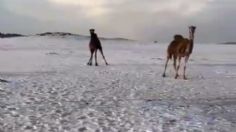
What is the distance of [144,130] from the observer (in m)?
11.2

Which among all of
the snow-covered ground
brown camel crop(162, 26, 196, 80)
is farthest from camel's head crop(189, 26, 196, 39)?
the snow-covered ground

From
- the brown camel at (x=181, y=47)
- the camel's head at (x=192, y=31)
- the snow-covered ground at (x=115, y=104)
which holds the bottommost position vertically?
the snow-covered ground at (x=115, y=104)

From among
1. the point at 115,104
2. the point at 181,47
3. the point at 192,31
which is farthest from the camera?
the point at 181,47

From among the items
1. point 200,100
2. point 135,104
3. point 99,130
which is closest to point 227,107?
point 200,100

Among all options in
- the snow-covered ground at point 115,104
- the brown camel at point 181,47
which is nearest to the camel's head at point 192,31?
the brown camel at point 181,47

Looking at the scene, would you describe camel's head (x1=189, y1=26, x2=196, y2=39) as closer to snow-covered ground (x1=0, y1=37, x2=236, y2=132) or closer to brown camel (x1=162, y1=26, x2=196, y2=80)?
brown camel (x1=162, y1=26, x2=196, y2=80)

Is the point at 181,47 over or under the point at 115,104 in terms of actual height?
over

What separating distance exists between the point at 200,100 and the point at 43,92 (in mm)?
4221

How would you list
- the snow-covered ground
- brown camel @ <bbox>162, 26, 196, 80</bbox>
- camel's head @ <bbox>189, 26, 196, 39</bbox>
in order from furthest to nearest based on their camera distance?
brown camel @ <bbox>162, 26, 196, 80</bbox> < camel's head @ <bbox>189, 26, 196, 39</bbox> < the snow-covered ground

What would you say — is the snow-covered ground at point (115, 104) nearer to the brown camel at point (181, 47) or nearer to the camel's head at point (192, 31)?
the brown camel at point (181, 47)

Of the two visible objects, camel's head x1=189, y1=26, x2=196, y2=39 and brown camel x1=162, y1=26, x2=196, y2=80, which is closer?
camel's head x1=189, y1=26, x2=196, y2=39

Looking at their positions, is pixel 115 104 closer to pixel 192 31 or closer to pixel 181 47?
pixel 192 31

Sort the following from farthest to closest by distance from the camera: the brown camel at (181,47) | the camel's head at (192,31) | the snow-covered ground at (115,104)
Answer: the brown camel at (181,47), the camel's head at (192,31), the snow-covered ground at (115,104)

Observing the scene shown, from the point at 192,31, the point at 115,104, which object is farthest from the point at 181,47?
the point at 115,104
